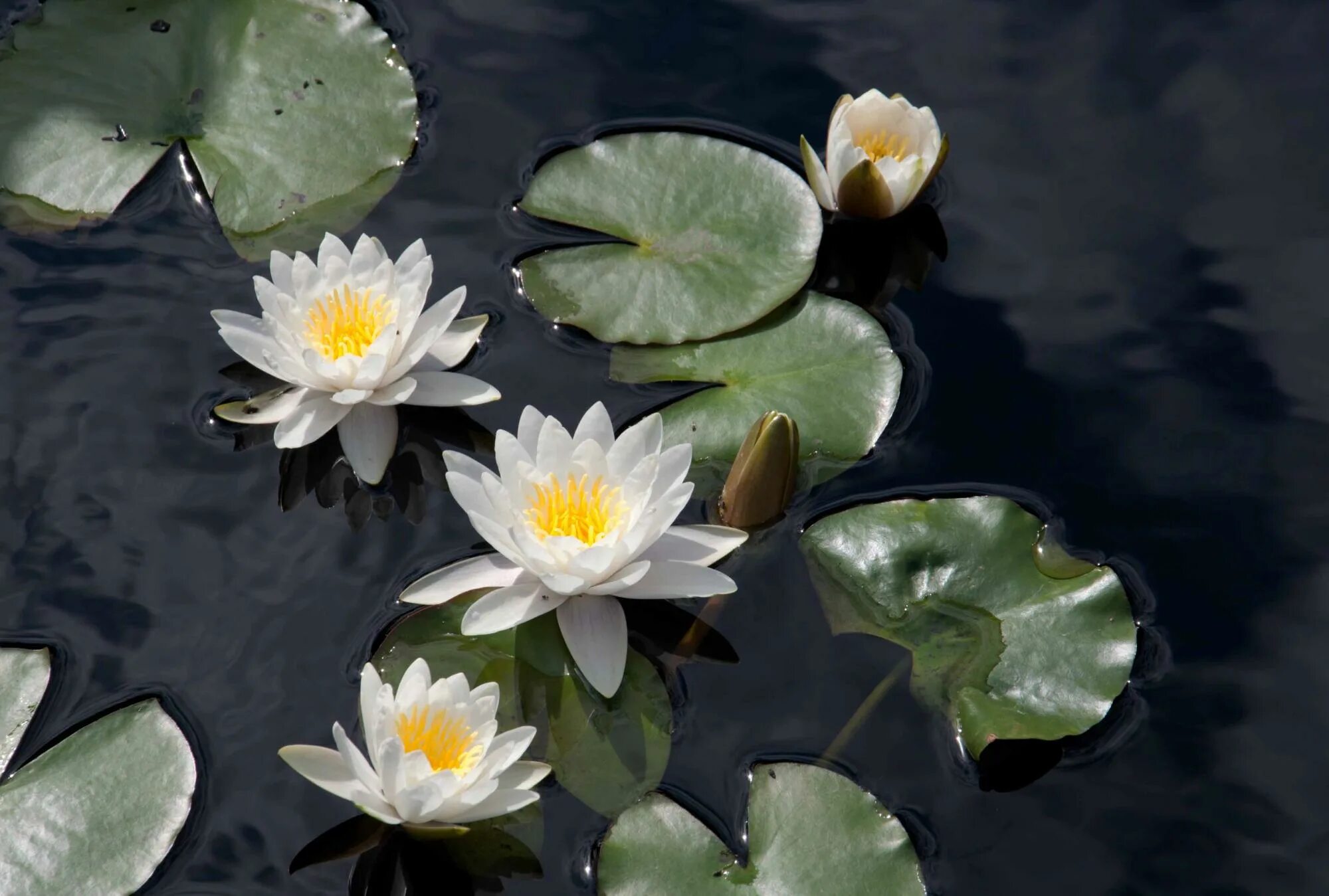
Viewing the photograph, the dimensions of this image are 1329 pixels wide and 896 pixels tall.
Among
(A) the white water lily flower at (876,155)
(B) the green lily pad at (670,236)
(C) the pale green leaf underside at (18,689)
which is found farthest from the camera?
(A) the white water lily flower at (876,155)

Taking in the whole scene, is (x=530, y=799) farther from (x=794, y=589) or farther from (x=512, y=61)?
(x=512, y=61)

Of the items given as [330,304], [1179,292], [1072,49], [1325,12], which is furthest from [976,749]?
[1325,12]

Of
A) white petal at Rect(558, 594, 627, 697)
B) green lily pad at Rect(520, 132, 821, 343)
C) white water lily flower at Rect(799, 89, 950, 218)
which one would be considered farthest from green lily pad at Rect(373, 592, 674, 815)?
white water lily flower at Rect(799, 89, 950, 218)

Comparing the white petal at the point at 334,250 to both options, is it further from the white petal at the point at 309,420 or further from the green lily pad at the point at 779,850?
the green lily pad at the point at 779,850

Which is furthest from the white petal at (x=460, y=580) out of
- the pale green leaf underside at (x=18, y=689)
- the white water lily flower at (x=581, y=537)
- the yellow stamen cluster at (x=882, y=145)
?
the yellow stamen cluster at (x=882, y=145)

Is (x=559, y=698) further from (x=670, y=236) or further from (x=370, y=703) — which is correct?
(x=670, y=236)

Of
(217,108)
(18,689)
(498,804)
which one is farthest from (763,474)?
(217,108)
